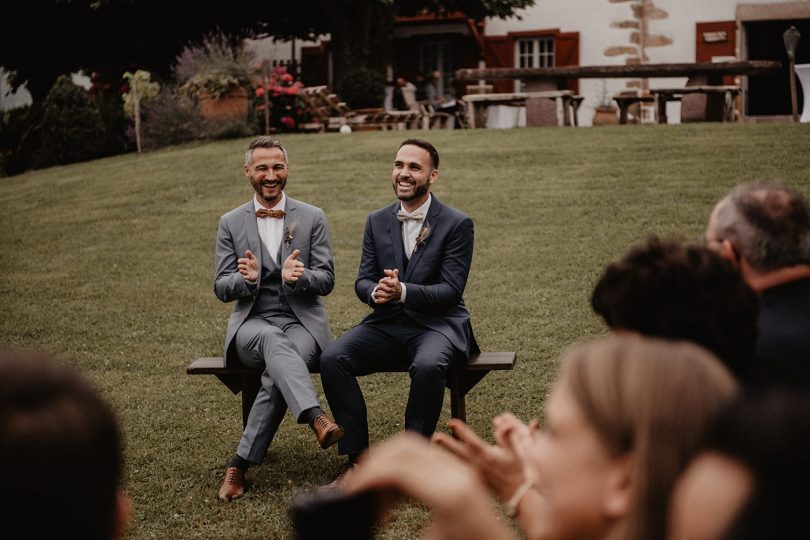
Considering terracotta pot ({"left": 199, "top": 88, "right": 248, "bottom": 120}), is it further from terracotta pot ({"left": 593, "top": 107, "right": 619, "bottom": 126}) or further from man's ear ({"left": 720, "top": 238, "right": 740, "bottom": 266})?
man's ear ({"left": 720, "top": 238, "right": 740, "bottom": 266})

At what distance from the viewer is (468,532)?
58.8 inches

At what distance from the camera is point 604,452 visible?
158 cm

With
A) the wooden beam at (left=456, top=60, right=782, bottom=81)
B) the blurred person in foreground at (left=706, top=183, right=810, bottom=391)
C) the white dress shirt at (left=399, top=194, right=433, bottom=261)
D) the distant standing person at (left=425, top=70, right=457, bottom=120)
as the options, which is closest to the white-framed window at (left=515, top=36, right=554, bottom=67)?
the distant standing person at (left=425, top=70, right=457, bottom=120)

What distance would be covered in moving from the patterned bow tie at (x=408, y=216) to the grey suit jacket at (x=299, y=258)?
1.41 ft

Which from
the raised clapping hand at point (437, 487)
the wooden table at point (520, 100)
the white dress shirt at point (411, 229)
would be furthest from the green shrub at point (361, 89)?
the raised clapping hand at point (437, 487)

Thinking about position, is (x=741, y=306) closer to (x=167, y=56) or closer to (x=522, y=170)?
(x=522, y=170)

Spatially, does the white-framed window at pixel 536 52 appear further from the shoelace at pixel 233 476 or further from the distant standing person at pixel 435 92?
the shoelace at pixel 233 476

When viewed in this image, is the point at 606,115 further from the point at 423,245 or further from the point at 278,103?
the point at 423,245

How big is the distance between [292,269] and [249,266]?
9.2 inches

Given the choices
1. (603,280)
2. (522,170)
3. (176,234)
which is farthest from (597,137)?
(603,280)

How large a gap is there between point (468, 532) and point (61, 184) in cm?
1524

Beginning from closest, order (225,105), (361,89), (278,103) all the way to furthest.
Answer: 1. (225,105)
2. (278,103)
3. (361,89)

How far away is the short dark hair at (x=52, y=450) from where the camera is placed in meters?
1.33

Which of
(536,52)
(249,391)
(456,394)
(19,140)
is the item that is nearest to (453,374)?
(456,394)
